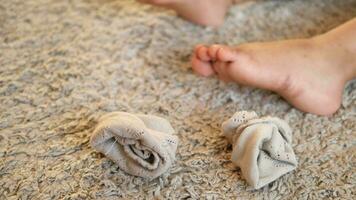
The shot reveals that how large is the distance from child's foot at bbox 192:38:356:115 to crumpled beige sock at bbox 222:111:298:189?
103 millimetres

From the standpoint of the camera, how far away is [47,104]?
763mm

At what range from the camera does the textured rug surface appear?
0.64 meters

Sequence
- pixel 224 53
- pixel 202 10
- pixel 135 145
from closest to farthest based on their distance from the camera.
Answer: pixel 135 145
pixel 224 53
pixel 202 10

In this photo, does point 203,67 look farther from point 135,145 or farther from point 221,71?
point 135,145

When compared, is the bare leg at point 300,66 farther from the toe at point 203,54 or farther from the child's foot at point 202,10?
the child's foot at point 202,10

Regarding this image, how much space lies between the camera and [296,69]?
77 cm

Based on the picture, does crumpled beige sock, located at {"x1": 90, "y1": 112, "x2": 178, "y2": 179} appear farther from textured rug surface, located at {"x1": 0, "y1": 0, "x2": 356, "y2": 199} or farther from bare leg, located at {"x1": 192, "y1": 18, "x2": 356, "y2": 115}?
bare leg, located at {"x1": 192, "y1": 18, "x2": 356, "y2": 115}

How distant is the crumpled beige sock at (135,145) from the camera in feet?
2.07

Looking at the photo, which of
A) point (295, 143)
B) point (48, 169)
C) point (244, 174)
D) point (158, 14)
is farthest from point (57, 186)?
point (158, 14)

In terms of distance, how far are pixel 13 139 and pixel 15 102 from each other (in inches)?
3.5

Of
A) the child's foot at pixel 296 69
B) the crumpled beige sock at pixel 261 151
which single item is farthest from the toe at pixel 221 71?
the crumpled beige sock at pixel 261 151

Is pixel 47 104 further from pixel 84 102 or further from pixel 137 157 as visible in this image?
pixel 137 157

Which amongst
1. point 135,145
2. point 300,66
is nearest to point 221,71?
point 300,66

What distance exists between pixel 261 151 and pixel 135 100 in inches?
10.0
